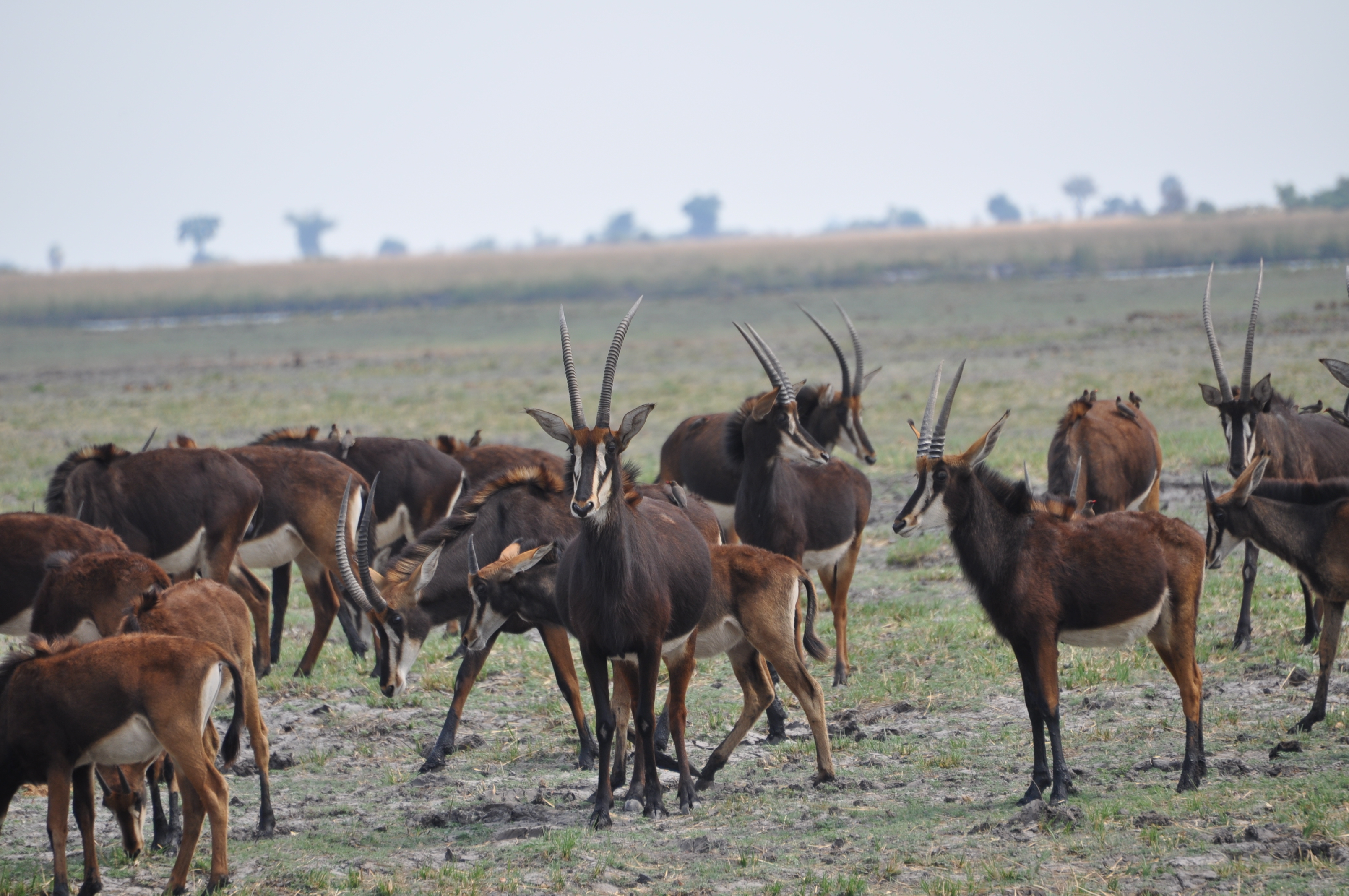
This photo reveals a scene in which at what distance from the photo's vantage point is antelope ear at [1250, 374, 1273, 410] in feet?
39.1

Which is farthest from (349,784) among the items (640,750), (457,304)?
(457,304)

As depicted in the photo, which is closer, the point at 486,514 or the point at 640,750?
the point at 640,750

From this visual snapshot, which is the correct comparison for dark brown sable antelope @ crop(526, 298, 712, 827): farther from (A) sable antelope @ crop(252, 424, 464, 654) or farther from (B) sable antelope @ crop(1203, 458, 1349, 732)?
(A) sable antelope @ crop(252, 424, 464, 654)

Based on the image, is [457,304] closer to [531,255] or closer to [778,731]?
[531,255]

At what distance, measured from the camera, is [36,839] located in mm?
8031

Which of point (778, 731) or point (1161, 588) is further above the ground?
point (1161, 588)

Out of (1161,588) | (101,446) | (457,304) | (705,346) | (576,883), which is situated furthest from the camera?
(457,304)

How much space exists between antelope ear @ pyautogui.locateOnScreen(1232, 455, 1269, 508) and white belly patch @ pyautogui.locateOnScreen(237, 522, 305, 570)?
7.89 metres

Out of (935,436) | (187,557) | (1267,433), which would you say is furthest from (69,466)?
(1267,433)

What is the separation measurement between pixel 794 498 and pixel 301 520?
14.6 ft

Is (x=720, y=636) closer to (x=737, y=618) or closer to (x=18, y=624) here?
(x=737, y=618)

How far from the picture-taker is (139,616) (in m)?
8.02

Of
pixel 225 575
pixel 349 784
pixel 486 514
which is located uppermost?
pixel 486 514

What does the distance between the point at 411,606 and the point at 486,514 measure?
861 mm
